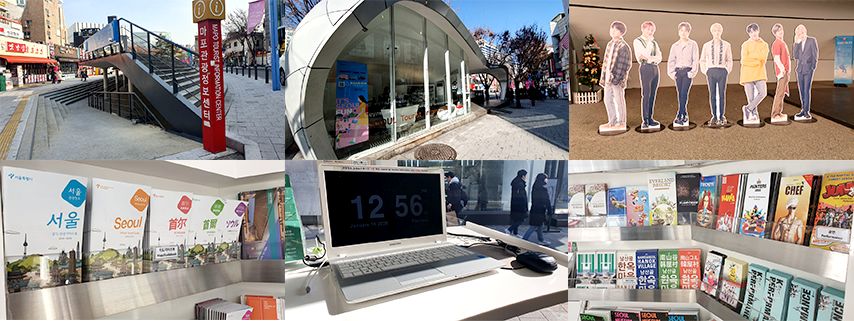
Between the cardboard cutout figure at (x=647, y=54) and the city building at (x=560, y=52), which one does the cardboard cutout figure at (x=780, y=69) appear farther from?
the city building at (x=560, y=52)

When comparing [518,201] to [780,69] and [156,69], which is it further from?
[156,69]

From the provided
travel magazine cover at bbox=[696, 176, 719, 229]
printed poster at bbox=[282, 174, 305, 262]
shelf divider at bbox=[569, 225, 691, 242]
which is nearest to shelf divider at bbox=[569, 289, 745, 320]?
shelf divider at bbox=[569, 225, 691, 242]

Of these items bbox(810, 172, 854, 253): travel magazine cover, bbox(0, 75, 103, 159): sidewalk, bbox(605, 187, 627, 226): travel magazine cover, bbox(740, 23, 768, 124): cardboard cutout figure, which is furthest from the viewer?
bbox(740, 23, 768, 124): cardboard cutout figure

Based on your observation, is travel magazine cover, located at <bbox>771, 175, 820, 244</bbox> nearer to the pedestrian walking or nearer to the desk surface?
the desk surface

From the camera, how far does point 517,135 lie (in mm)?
2369

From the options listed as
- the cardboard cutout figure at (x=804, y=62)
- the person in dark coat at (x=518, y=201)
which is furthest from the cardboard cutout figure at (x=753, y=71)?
the person in dark coat at (x=518, y=201)

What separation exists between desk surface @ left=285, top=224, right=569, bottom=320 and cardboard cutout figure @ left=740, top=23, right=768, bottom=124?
171 centimetres

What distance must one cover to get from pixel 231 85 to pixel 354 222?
1223 millimetres

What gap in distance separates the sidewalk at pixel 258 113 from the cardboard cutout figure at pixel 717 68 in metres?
2.34

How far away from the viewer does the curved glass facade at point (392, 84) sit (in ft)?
6.81

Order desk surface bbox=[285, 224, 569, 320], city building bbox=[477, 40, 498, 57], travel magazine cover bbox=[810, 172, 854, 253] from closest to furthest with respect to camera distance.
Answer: desk surface bbox=[285, 224, 569, 320] → travel magazine cover bbox=[810, 172, 854, 253] → city building bbox=[477, 40, 498, 57]

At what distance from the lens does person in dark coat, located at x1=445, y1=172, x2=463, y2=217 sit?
6.97ft

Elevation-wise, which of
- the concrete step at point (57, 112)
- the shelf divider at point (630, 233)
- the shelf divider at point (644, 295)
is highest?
the concrete step at point (57, 112)

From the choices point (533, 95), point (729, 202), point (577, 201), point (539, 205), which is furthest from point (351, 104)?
point (729, 202)
